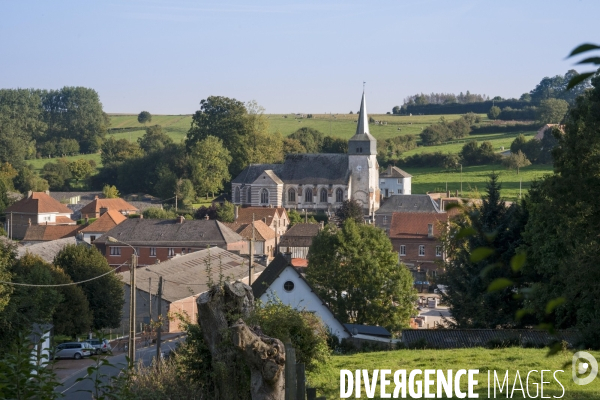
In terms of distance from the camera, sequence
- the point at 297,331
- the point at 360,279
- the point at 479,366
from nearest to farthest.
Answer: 1. the point at 297,331
2. the point at 479,366
3. the point at 360,279

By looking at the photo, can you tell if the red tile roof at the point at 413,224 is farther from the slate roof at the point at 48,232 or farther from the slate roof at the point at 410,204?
the slate roof at the point at 48,232

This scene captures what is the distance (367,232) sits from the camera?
33.9 meters

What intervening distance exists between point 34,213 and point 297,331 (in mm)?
64591

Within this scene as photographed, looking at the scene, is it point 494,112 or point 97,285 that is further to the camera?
point 494,112

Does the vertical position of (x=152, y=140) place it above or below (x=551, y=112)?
below

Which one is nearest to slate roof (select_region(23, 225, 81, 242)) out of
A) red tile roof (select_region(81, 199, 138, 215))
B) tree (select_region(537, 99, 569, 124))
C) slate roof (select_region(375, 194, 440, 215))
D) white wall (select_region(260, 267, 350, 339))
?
red tile roof (select_region(81, 199, 138, 215))

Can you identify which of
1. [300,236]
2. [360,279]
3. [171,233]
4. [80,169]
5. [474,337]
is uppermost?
[80,169]

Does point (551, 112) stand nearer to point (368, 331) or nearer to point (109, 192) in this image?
point (109, 192)

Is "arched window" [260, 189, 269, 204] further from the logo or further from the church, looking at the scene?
the logo

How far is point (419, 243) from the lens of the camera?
56.6 meters

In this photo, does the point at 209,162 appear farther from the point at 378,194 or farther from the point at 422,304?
the point at 422,304

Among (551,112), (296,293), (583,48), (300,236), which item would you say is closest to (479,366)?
(583,48)

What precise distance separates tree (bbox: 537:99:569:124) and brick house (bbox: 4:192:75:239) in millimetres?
69301

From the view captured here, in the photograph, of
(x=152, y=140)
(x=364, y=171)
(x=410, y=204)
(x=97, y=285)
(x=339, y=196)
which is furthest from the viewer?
(x=152, y=140)
